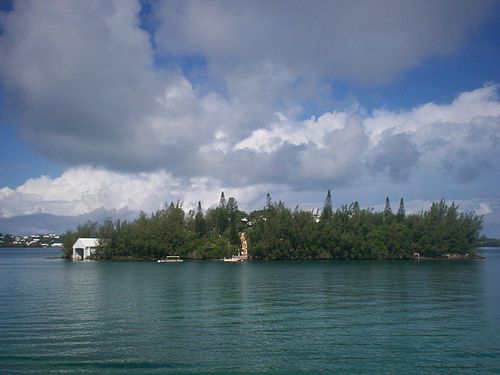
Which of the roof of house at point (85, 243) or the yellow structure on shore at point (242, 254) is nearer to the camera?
the yellow structure on shore at point (242, 254)

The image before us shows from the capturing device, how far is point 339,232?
396ft

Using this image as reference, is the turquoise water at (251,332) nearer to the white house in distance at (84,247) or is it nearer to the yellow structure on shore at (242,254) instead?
the yellow structure on shore at (242,254)

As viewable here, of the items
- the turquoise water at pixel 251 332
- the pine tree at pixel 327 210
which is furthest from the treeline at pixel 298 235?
the turquoise water at pixel 251 332

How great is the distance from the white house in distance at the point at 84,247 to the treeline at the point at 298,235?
214 cm

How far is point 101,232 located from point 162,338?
106156 mm

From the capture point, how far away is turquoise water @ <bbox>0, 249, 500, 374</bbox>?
1953 cm

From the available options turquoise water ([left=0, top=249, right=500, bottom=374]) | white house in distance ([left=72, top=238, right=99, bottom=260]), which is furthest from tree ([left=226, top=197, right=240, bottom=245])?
turquoise water ([left=0, top=249, right=500, bottom=374])

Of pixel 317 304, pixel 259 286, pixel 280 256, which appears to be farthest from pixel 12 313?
pixel 280 256

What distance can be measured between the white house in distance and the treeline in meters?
2.14

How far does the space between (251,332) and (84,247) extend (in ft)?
334

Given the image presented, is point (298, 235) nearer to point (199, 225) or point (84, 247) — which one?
point (199, 225)

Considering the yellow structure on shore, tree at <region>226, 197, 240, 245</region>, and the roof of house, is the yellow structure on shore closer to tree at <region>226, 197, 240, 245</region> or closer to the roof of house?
tree at <region>226, 197, 240, 245</region>

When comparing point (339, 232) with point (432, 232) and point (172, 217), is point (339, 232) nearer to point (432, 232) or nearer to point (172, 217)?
point (432, 232)

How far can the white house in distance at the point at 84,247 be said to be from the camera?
11788 centimetres
